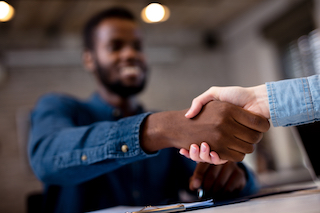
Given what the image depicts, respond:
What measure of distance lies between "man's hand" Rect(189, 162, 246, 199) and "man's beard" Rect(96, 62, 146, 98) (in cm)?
49

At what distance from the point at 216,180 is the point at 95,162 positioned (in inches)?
10.4

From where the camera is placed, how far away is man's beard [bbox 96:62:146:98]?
1.07 m

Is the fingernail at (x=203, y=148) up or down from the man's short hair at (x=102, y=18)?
down

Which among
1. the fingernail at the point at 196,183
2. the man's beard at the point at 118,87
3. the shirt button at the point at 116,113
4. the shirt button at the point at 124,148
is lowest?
the fingernail at the point at 196,183

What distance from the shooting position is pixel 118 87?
107cm

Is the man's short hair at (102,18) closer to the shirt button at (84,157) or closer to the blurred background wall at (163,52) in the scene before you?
the shirt button at (84,157)

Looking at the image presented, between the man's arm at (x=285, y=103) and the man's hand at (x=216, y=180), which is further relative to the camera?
the man's hand at (x=216, y=180)

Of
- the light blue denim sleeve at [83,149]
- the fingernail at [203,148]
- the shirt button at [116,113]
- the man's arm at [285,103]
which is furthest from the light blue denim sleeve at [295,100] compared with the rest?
the shirt button at [116,113]

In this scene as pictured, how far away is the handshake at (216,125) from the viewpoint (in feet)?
1.72

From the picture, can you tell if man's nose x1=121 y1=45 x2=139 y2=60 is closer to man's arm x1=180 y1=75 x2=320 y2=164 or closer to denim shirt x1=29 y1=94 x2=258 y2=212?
denim shirt x1=29 y1=94 x2=258 y2=212

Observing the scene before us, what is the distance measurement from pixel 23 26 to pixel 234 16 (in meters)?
2.13

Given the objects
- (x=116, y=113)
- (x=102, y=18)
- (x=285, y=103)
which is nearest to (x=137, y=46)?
(x=102, y=18)

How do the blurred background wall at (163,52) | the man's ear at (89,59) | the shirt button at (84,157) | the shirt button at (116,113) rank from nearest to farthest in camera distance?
the shirt button at (84,157) < the shirt button at (116,113) < the man's ear at (89,59) < the blurred background wall at (163,52)

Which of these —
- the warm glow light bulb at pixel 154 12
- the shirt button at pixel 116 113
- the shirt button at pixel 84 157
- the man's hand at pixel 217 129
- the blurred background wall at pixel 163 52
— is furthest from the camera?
the blurred background wall at pixel 163 52
